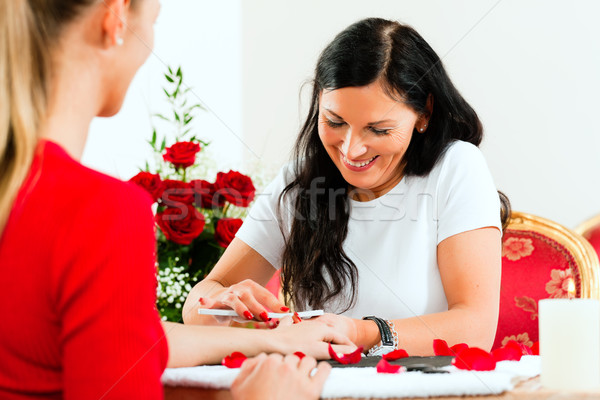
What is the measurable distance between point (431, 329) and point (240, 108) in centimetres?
217

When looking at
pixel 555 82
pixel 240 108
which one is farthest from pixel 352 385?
pixel 240 108

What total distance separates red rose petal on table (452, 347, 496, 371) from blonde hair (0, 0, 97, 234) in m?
0.58

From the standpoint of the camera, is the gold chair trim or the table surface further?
the gold chair trim

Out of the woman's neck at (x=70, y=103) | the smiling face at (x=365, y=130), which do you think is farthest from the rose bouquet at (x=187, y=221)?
the woman's neck at (x=70, y=103)

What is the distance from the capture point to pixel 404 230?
66.2 inches

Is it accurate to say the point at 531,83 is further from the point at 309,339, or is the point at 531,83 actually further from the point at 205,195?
the point at 309,339

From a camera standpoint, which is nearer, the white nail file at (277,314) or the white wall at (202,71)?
the white nail file at (277,314)

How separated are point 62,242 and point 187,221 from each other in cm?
108

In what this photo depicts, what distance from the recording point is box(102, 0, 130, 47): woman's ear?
75cm

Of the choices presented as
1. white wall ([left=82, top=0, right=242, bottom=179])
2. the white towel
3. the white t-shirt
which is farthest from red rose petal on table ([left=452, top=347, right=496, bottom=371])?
white wall ([left=82, top=0, right=242, bottom=179])

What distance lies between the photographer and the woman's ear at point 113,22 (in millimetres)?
750

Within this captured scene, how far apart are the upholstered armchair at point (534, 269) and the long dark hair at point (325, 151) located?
0.27 feet

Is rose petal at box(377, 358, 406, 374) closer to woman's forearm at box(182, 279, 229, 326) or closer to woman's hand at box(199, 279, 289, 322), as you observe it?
woman's hand at box(199, 279, 289, 322)

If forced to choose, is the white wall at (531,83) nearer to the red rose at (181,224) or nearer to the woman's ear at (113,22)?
the red rose at (181,224)
